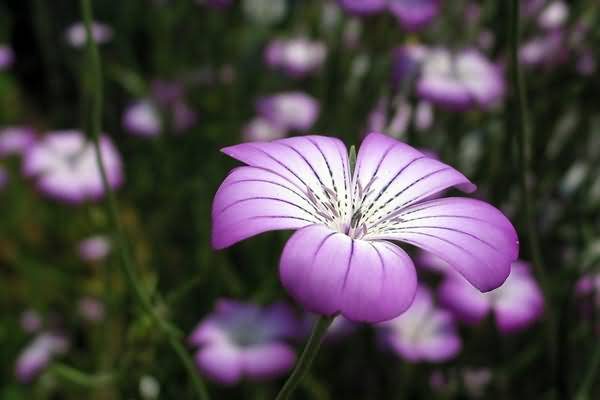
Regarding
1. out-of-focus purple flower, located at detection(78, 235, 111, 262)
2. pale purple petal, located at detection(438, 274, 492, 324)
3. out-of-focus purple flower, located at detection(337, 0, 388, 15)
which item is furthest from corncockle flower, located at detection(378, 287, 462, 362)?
out-of-focus purple flower, located at detection(78, 235, 111, 262)

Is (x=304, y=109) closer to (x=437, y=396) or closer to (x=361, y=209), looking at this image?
(x=437, y=396)

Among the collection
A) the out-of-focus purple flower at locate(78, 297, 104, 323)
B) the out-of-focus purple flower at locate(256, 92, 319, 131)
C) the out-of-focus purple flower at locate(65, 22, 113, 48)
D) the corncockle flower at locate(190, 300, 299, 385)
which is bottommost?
the out-of-focus purple flower at locate(78, 297, 104, 323)

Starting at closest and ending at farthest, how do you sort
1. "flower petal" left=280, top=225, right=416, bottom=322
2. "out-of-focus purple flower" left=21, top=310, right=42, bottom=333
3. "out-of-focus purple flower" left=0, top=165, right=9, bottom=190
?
"flower petal" left=280, top=225, right=416, bottom=322, "out-of-focus purple flower" left=21, top=310, right=42, bottom=333, "out-of-focus purple flower" left=0, top=165, right=9, bottom=190

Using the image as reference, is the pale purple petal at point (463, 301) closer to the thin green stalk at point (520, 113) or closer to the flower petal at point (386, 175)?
the thin green stalk at point (520, 113)

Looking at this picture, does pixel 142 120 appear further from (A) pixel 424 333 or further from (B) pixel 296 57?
(A) pixel 424 333

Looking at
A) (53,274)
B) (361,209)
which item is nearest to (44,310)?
(53,274)

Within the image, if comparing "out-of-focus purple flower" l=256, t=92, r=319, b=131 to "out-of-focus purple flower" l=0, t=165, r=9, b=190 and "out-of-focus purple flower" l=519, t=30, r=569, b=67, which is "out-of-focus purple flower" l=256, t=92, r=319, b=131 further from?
"out-of-focus purple flower" l=0, t=165, r=9, b=190
